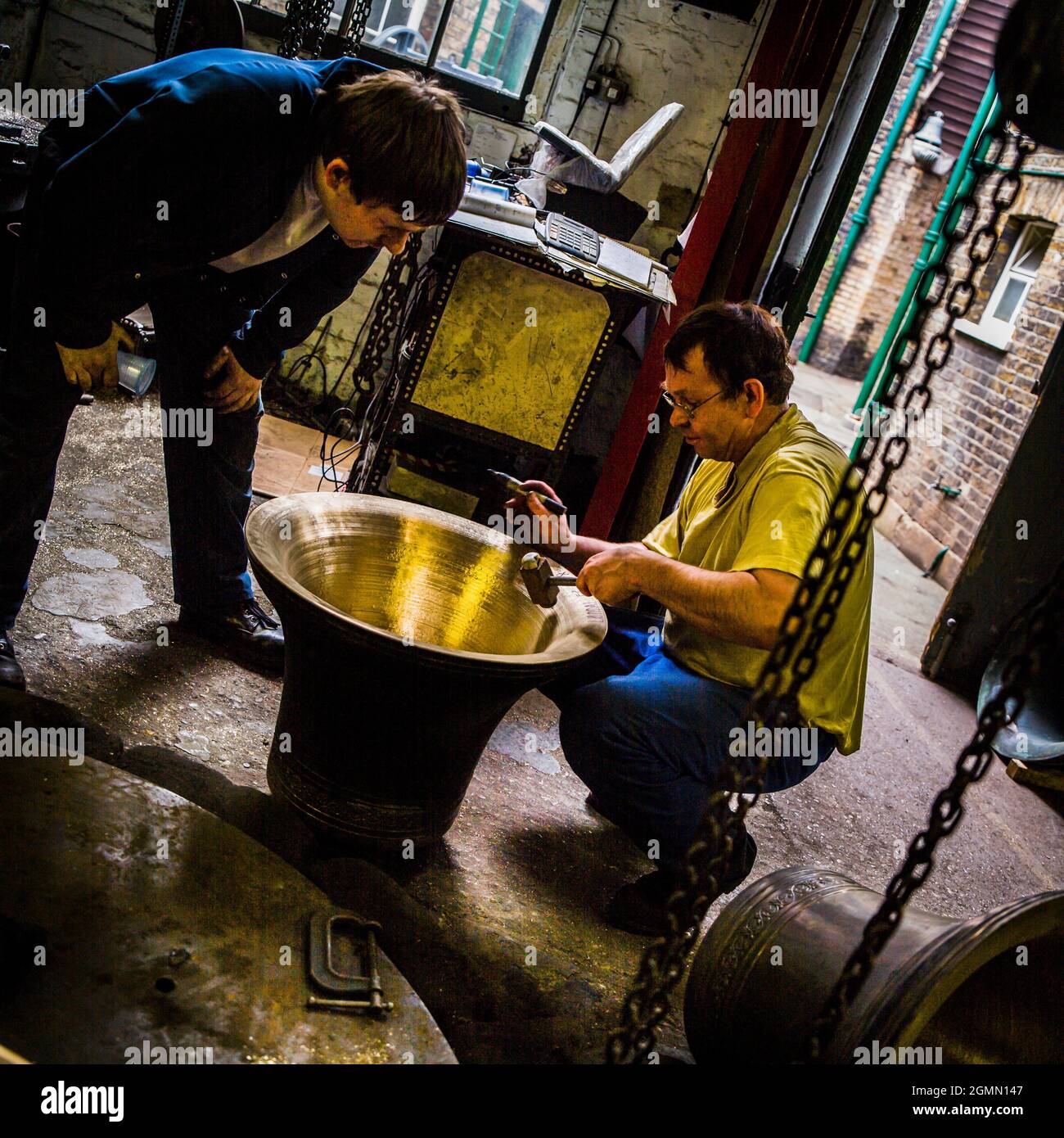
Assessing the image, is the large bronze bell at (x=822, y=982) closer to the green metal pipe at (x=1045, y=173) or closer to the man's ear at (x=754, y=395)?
the man's ear at (x=754, y=395)

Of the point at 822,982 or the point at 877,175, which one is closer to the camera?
the point at 822,982

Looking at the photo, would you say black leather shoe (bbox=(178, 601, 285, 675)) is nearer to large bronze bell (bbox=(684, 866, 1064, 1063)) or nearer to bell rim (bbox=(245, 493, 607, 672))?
bell rim (bbox=(245, 493, 607, 672))

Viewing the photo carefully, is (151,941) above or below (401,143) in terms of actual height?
below

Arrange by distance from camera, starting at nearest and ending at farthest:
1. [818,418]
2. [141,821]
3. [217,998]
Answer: [217,998]
[141,821]
[818,418]

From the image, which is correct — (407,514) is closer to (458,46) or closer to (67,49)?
(458,46)

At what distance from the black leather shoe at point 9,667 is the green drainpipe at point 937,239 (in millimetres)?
2311

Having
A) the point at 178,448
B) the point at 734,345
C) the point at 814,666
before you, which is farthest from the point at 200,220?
the point at 814,666

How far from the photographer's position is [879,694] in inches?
211

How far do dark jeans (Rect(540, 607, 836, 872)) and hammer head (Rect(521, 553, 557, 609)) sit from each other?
34 cm

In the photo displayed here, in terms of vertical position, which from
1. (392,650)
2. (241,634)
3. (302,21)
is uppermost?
(302,21)

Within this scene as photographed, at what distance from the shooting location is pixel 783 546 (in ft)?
8.16

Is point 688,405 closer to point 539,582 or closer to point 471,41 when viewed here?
point 539,582

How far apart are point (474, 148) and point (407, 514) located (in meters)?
3.94

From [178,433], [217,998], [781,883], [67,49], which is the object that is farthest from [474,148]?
[217,998]
